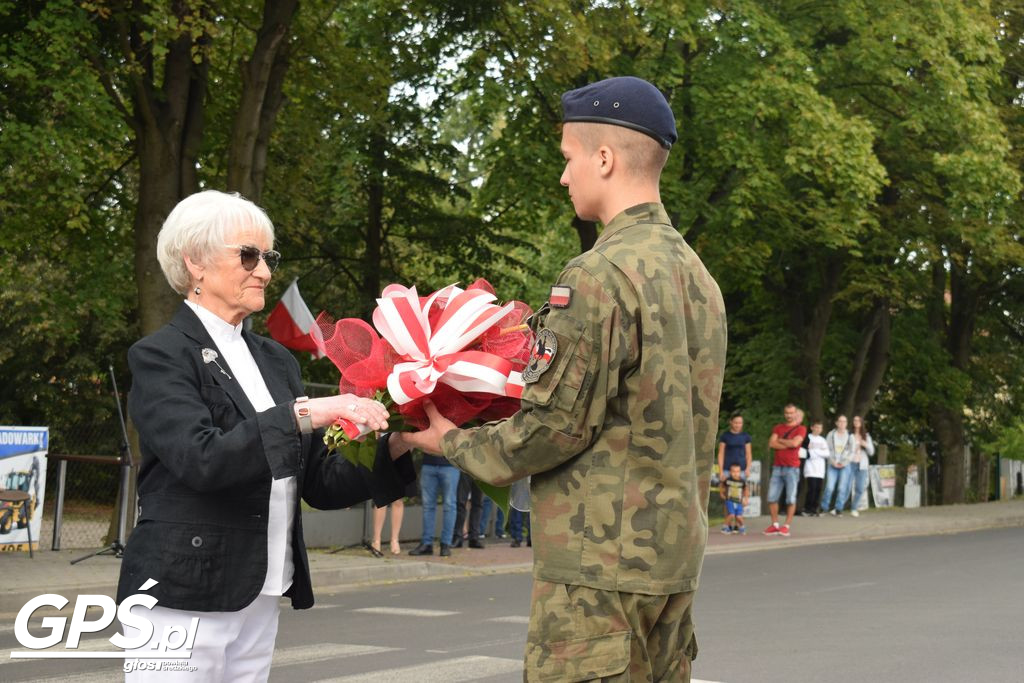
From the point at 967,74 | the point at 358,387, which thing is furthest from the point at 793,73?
the point at 358,387

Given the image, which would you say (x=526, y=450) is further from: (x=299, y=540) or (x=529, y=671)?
(x=299, y=540)

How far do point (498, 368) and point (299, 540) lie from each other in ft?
2.54

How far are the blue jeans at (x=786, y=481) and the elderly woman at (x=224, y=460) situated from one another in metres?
19.2

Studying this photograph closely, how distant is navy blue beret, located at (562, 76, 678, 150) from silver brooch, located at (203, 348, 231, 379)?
3.71ft

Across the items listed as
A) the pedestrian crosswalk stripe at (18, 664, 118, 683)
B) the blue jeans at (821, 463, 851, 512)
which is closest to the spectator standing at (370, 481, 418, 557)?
the pedestrian crosswalk stripe at (18, 664, 118, 683)

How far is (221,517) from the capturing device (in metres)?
3.40

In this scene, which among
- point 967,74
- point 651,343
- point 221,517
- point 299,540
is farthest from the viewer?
point 967,74

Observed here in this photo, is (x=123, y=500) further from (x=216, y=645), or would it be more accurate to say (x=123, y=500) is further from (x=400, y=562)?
(x=216, y=645)

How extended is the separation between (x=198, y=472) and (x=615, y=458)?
3.38 ft

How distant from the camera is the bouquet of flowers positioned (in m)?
3.41

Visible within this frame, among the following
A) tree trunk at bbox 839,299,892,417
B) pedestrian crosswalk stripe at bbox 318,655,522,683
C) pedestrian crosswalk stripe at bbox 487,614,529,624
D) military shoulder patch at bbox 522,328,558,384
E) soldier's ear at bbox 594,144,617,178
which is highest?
tree trunk at bbox 839,299,892,417

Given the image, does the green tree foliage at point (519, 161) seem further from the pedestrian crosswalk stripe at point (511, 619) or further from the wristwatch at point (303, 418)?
the wristwatch at point (303, 418)

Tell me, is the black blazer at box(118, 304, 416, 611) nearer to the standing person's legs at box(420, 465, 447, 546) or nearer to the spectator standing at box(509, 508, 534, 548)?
the standing person's legs at box(420, 465, 447, 546)

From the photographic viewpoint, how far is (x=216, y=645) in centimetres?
341
